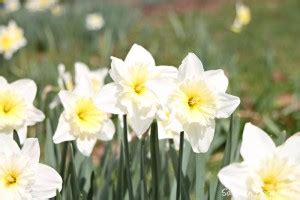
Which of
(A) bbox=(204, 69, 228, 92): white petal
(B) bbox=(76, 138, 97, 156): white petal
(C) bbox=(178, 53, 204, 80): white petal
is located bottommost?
(B) bbox=(76, 138, 97, 156): white petal

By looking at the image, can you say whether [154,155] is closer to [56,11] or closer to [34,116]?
[34,116]

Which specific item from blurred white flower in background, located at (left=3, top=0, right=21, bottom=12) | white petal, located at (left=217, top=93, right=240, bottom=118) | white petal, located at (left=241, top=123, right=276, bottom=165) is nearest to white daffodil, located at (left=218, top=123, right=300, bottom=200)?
white petal, located at (left=241, top=123, right=276, bottom=165)

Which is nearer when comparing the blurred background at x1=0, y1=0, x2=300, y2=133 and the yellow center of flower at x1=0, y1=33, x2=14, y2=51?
the blurred background at x1=0, y1=0, x2=300, y2=133

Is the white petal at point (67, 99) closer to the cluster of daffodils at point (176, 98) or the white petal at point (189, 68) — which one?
the cluster of daffodils at point (176, 98)

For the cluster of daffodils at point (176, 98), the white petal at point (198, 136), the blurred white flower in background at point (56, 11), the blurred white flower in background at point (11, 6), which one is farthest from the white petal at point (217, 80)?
the blurred white flower in background at point (11, 6)

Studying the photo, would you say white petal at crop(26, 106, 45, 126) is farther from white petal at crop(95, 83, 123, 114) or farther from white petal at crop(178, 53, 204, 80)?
white petal at crop(178, 53, 204, 80)

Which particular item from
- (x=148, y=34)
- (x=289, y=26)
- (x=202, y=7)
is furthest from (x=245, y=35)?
(x=202, y=7)

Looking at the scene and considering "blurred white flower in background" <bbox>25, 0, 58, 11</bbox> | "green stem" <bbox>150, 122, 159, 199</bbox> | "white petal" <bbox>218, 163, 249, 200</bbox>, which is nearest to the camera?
"white petal" <bbox>218, 163, 249, 200</bbox>
